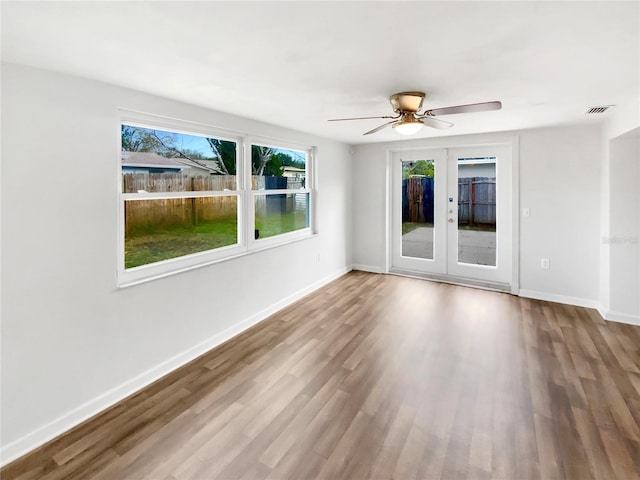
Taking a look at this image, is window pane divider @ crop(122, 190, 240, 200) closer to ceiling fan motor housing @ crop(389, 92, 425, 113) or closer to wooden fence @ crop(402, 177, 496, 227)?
ceiling fan motor housing @ crop(389, 92, 425, 113)

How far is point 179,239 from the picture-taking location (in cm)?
315

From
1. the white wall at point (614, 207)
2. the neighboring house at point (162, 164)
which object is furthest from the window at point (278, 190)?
the white wall at point (614, 207)

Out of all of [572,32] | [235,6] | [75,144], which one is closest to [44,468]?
[75,144]

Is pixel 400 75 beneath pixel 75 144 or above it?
above

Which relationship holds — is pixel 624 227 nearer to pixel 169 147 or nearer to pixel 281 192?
pixel 281 192

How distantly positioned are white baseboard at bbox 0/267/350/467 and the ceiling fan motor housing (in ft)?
8.62

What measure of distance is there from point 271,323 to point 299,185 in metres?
1.99

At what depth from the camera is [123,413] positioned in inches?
92.7

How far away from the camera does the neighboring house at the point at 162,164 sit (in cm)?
269

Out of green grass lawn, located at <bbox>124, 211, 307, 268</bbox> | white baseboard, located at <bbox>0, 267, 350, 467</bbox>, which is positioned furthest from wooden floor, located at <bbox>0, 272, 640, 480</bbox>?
green grass lawn, located at <bbox>124, 211, 307, 268</bbox>

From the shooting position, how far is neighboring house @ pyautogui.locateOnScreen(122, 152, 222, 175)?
269cm

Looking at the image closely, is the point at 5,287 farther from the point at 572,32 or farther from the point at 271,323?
the point at 572,32

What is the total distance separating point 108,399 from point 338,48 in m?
2.80

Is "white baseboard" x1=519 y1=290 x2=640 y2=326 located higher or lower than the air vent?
lower
